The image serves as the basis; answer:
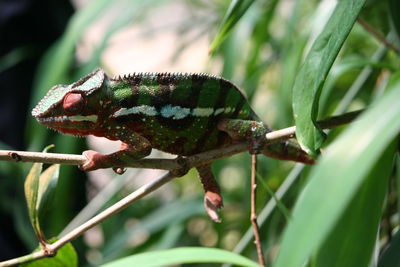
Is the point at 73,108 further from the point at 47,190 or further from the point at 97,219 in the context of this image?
the point at 97,219

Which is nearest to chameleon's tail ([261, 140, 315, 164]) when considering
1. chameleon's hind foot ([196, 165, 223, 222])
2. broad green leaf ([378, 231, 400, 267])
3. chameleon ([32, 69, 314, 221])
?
chameleon ([32, 69, 314, 221])

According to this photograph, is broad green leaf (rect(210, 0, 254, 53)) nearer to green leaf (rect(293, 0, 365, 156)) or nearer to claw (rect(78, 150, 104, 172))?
green leaf (rect(293, 0, 365, 156))

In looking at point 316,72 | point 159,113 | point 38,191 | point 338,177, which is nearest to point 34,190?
point 38,191

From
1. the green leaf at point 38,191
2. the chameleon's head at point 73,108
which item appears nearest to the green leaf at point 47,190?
the green leaf at point 38,191

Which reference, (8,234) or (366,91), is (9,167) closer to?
(8,234)

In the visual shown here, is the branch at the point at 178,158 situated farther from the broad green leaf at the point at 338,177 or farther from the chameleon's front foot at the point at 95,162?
the broad green leaf at the point at 338,177

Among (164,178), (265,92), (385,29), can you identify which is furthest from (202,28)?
(164,178)
